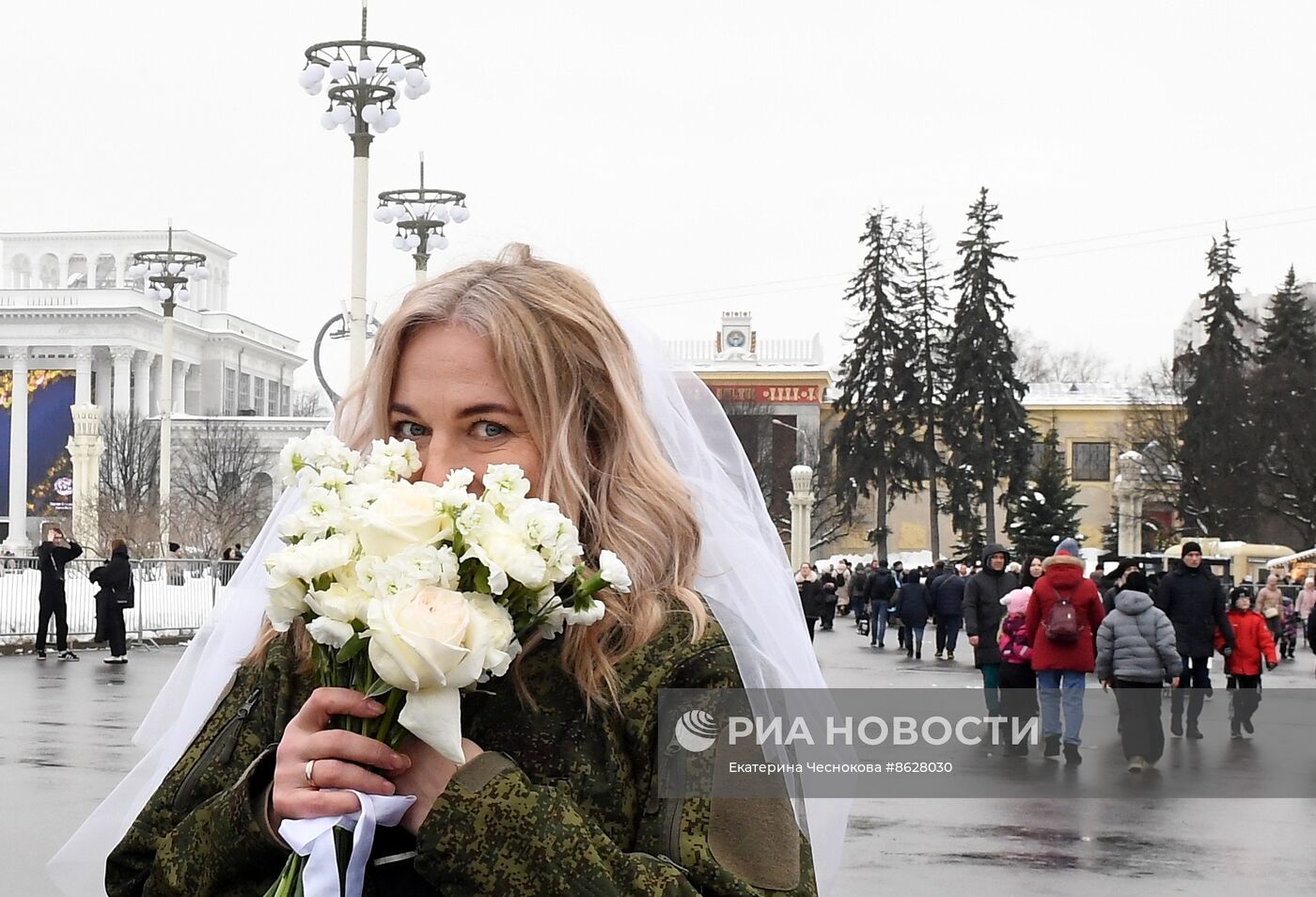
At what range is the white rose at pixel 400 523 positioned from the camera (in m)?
2.03

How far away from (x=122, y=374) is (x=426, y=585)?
3686 inches

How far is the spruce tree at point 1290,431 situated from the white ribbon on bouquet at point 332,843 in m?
52.8

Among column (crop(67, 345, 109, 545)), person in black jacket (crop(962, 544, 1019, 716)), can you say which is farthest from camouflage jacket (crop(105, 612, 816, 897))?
column (crop(67, 345, 109, 545))

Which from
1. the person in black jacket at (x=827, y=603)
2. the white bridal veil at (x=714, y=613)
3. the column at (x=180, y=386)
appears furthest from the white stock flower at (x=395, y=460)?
the column at (x=180, y=386)

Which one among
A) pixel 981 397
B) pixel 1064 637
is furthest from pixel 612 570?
pixel 981 397

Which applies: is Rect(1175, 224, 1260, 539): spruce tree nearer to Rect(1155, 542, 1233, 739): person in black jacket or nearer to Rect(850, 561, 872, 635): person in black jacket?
Rect(850, 561, 872, 635): person in black jacket

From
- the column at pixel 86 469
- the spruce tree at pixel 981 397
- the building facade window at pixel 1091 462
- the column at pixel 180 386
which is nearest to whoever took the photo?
the column at pixel 86 469

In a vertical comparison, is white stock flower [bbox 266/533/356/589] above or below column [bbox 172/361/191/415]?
below

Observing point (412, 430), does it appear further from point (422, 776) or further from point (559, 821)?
point (559, 821)

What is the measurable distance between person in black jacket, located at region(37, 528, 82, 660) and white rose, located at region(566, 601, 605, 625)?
846 inches

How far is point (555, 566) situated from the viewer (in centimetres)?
205

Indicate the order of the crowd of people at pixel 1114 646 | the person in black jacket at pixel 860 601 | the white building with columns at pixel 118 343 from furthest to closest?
the white building with columns at pixel 118 343 < the person in black jacket at pixel 860 601 < the crowd of people at pixel 1114 646

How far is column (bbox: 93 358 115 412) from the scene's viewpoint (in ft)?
303

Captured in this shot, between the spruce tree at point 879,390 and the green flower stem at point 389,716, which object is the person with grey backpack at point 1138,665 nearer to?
the green flower stem at point 389,716
